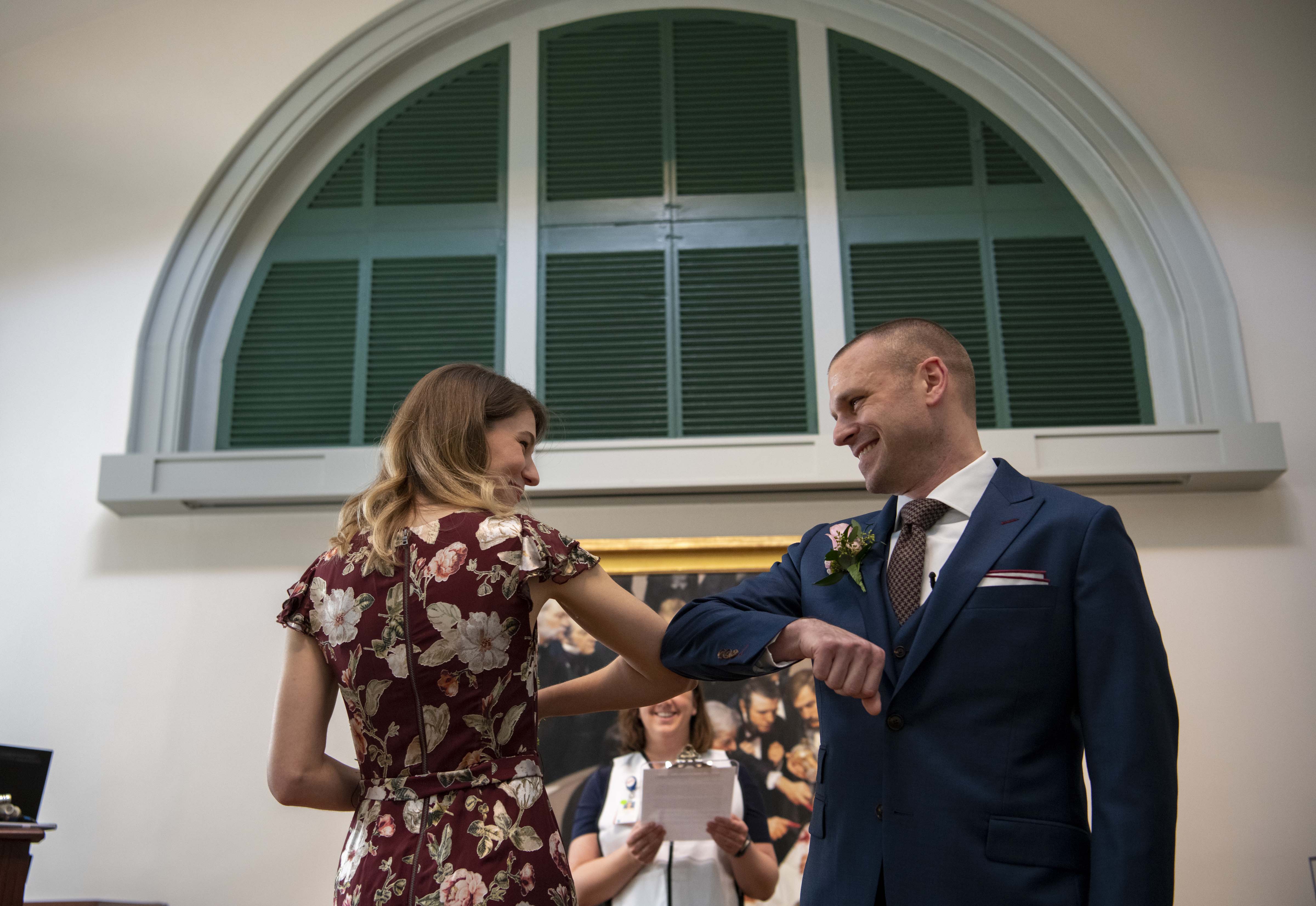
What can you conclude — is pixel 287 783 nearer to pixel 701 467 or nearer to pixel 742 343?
pixel 701 467

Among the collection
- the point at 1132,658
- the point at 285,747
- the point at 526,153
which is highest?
the point at 526,153

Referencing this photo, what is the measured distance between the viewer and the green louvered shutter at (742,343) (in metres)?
4.93

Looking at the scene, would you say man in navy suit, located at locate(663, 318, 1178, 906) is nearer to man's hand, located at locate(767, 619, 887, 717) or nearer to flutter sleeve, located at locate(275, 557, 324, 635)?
man's hand, located at locate(767, 619, 887, 717)

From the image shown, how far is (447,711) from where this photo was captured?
156 centimetres

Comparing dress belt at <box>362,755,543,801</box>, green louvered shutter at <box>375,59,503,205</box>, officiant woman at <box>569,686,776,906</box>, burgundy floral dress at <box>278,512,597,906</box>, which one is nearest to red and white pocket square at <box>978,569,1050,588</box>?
burgundy floral dress at <box>278,512,597,906</box>

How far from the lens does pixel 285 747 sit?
165 centimetres

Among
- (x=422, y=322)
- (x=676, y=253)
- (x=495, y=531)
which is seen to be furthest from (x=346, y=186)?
(x=495, y=531)

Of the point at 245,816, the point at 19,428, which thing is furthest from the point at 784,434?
the point at 19,428

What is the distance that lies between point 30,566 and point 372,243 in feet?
7.03

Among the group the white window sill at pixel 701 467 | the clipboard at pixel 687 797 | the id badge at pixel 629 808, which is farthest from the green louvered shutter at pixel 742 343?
the clipboard at pixel 687 797

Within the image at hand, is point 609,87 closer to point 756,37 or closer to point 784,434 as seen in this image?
point 756,37

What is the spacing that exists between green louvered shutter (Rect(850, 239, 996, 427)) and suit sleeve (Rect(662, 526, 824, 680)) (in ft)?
11.1

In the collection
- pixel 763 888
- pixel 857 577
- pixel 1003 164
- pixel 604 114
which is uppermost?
pixel 604 114

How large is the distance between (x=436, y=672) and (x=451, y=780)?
0.15m
